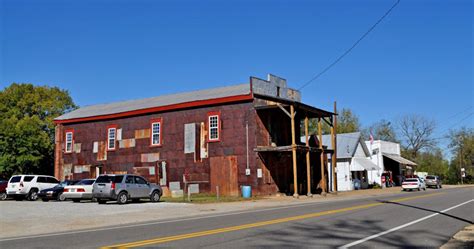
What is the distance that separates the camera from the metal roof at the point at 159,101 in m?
35.3

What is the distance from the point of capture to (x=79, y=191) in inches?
1083

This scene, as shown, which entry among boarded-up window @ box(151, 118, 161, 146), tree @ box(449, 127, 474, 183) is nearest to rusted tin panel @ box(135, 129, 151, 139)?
boarded-up window @ box(151, 118, 161, 146)

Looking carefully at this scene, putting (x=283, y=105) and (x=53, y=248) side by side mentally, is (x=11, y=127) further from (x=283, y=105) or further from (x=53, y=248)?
(x=53, y=248)

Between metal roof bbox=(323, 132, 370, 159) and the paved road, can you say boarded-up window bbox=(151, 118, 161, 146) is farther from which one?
the paved road

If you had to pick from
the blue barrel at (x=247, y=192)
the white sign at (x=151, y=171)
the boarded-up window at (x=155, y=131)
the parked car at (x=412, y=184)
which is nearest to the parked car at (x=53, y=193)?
the white sign at (x=151, y=171)

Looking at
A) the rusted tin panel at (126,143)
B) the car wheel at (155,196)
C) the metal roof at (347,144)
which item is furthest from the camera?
the metal roof at (347,144)

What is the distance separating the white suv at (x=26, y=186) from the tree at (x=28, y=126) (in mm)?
17989

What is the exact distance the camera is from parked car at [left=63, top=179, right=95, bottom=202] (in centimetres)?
2738

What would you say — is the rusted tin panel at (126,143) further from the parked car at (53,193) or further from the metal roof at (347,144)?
the metal roof at (347,144)

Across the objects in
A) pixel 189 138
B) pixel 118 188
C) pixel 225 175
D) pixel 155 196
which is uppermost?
pixel 189 138

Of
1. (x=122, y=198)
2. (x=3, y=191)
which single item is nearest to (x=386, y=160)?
(x=122, y=198)

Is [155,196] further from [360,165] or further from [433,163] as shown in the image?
[433,163]

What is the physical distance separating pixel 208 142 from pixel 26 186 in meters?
13.0

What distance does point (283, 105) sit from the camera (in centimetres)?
3281
